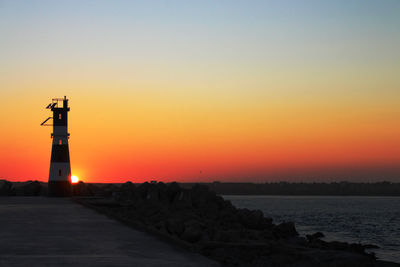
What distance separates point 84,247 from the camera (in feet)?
38.3

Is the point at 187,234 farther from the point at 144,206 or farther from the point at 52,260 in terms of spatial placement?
the point at 144,206

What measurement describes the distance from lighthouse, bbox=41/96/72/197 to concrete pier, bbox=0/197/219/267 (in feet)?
76.7

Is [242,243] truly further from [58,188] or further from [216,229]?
[58,188]

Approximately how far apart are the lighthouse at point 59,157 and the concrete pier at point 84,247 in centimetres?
2338

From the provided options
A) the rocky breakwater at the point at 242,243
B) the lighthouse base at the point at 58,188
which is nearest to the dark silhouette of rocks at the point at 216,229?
the rocky breakwater at the point at 242,243

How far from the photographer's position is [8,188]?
48.8m

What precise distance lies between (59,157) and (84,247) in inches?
1169

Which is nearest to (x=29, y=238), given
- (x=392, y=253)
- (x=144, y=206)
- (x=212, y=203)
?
(x=144, y=206)

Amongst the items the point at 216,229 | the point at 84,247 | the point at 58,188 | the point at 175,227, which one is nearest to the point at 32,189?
the point at 58,188

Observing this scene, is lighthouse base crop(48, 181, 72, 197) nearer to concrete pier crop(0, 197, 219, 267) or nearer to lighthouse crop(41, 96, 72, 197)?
lighthouse crop(41, 96, 72, 197)

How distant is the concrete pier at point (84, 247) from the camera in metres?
9.78

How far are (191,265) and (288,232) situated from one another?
2229 cm

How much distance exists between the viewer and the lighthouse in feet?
132

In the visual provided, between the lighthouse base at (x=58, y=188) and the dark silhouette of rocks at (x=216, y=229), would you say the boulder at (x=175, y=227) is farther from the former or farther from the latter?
the lighthouse base at (x=58, y=188)
